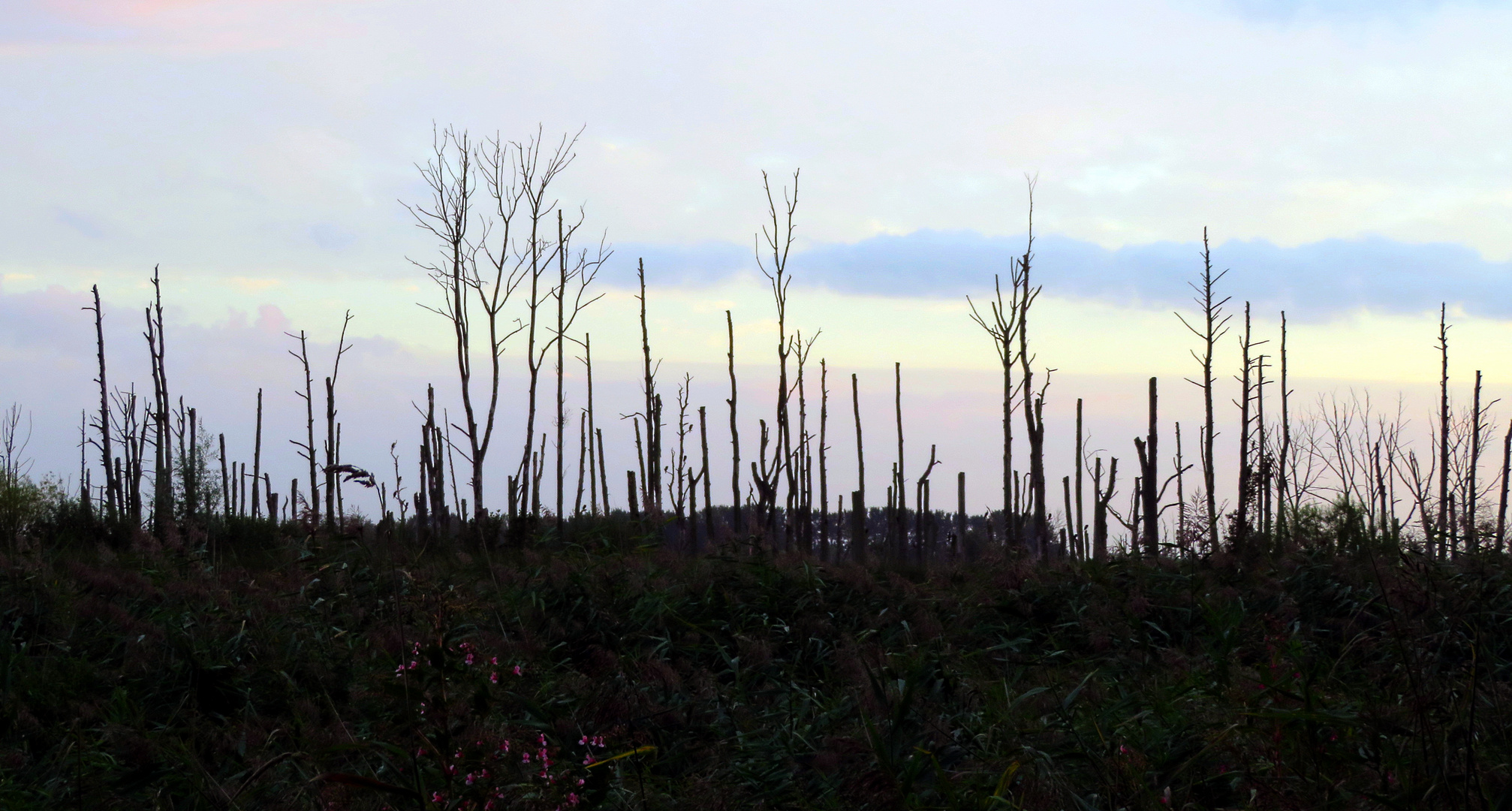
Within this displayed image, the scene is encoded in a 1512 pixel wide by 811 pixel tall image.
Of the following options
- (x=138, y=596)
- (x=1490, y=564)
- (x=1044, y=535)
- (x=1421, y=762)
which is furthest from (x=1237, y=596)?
(x=138, y=596)

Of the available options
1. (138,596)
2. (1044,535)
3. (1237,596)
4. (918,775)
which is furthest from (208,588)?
(1044,535)

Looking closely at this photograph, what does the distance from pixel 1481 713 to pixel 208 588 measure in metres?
8.48

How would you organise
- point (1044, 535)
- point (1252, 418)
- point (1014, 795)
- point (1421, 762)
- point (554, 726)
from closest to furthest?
1. point (1421, 762)
2. point (1014, 795)
3. point (554, 726)
4. point (1044, 535)
5. point (1252, 418)

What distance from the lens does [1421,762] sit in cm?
307

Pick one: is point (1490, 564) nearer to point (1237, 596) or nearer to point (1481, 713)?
point (1237, 596)

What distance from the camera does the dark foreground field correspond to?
10.9 feet

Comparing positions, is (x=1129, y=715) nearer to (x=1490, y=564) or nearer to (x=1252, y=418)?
(x=1490, y=564)

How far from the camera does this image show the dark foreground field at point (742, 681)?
3.31m

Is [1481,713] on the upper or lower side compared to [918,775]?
upper

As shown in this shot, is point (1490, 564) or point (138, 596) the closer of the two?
point (1490, 564)

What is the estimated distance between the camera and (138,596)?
27.7 ft

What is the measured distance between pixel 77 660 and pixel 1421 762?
299 inches

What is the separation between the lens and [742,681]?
696 cm

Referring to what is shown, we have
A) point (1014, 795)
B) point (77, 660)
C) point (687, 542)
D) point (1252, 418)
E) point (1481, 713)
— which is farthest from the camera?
point (1252, 418)
